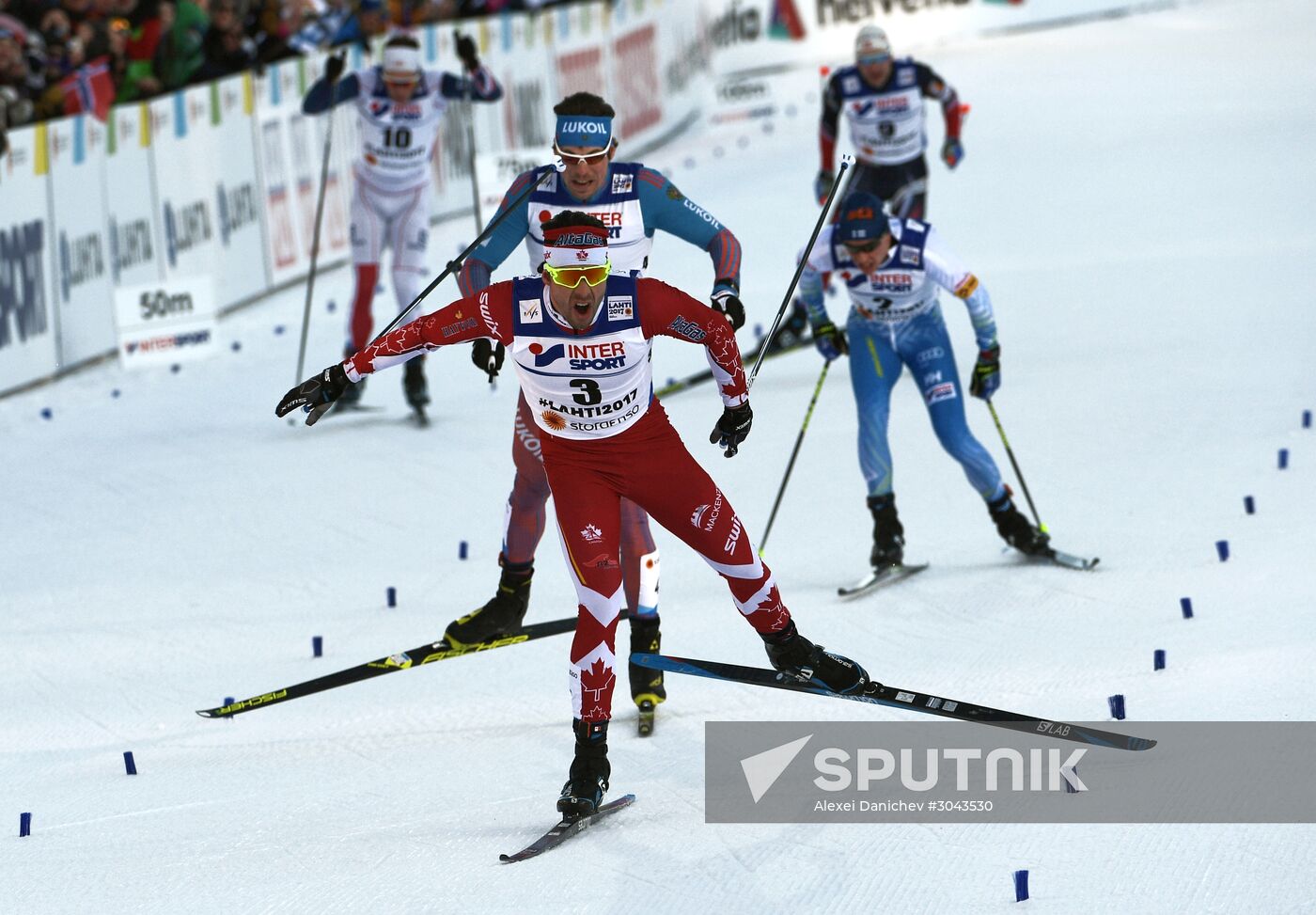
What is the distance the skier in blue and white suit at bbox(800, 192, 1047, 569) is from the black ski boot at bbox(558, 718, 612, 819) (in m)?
2.61

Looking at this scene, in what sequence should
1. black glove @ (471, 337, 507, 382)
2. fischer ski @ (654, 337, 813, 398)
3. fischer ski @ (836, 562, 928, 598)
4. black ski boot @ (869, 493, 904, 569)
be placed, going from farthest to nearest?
fischer ski @ (654, 337, 813, 398) < black ski boot @ (869, 493, 904, 569) < fischer ski @ (836, 562, 928, 598) < black glove @ (471, 337, 507, 382)

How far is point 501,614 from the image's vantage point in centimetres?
659

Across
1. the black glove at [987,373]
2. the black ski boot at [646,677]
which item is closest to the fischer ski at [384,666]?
the black ski boot at [646,677]

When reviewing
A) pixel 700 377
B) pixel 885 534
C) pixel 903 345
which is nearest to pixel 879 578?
pixel 885 534

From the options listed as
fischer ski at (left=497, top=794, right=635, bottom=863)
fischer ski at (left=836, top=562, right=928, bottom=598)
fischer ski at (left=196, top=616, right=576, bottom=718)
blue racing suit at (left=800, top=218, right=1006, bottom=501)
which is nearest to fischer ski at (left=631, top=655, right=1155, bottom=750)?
fischer ski at (left=497, top=794, right=635, bottom=863)

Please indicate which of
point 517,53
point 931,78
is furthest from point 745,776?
point 517,53

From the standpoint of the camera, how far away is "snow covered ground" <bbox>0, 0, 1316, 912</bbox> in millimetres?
4934

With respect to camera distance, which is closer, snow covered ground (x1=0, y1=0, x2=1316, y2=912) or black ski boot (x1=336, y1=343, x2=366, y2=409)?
snow covered ground (x1=0, y1=0, x2=1316, y2=912)

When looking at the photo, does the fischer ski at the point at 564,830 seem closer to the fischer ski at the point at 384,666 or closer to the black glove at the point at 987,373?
the fischer ski at the point at 384,666

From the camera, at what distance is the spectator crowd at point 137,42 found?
12289 millimetres

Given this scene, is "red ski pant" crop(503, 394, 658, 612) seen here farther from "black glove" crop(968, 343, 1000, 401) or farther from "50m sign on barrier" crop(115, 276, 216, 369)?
"50m sign on barrier" crop(115, 276, 216, 369)

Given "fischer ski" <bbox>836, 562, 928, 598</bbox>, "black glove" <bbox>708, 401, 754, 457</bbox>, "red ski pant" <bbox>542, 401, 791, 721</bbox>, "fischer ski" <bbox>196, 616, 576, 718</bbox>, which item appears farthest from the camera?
"fischer ski" <bbox>836, 562, 928, 598</bbox>

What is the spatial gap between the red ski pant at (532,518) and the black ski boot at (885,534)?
5.35ft

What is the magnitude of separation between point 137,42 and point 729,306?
932 centimetres
